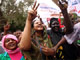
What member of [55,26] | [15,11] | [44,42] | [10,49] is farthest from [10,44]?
[15,11]

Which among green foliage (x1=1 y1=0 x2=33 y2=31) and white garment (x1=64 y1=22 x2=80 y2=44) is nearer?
white garment (x1=64 y1=22 x2=80 y2=44)

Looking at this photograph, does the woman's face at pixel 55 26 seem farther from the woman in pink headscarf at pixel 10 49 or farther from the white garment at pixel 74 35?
the woman in pink headscarf at pixel 10 49

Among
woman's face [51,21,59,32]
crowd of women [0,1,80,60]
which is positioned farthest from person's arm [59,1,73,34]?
woman's face [51,21,59,32]

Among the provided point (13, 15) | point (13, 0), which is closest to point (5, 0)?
point (13, 0)

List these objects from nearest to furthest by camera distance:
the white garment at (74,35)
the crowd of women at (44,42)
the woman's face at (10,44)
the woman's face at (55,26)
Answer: the crowd of women at (44,42) → the white garment at (74,35) → the woman's face at (10,44) → the woman's face at (55,26)

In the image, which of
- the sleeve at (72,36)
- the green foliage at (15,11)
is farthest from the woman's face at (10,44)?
the green foliage at (15,11)

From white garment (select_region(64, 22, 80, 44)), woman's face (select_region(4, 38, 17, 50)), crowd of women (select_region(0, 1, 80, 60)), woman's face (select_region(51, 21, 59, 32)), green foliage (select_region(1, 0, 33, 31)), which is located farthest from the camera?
green foliage (select_region(1, 0, 33, 31))

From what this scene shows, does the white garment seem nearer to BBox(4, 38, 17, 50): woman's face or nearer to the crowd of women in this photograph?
the crowd of women

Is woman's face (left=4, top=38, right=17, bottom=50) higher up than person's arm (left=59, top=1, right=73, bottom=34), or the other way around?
person's arm (left=59, top=1, right=73, bottom=34)

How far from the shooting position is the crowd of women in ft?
6.41

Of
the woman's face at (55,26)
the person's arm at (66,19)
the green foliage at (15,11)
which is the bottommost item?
the green foliage at (15,11)

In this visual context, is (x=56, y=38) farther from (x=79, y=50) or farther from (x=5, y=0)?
(x=5, y=0)

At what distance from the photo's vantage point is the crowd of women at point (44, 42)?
1.95 metres

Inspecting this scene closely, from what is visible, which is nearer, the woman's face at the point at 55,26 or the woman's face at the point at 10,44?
the woman's face at the point at 10,44
